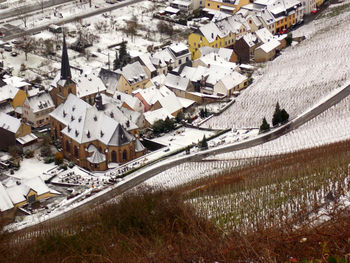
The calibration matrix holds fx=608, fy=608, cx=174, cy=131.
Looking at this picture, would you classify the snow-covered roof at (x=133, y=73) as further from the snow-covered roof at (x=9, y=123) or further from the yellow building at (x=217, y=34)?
the snow-covered roof at (x=9, y=123)

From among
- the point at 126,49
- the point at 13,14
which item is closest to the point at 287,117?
the point at 126,49

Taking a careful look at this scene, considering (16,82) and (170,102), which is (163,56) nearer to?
(170,102)

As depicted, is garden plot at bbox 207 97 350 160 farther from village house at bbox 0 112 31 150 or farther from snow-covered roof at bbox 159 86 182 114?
village house at bbox 0 112 31 150

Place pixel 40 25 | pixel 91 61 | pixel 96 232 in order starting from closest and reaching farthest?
pixel 96 232 < pixel 91 61 < pixel 40 25

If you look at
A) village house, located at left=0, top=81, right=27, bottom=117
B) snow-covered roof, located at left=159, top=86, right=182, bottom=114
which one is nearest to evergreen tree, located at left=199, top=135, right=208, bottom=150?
snow-covered roof, located at left=159, top=86, right=182, bottom=114

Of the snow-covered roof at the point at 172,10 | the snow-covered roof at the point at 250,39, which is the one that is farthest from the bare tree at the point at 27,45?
the snow-covered roof at the point at 250,39

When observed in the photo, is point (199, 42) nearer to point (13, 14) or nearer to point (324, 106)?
point (324, 106)
